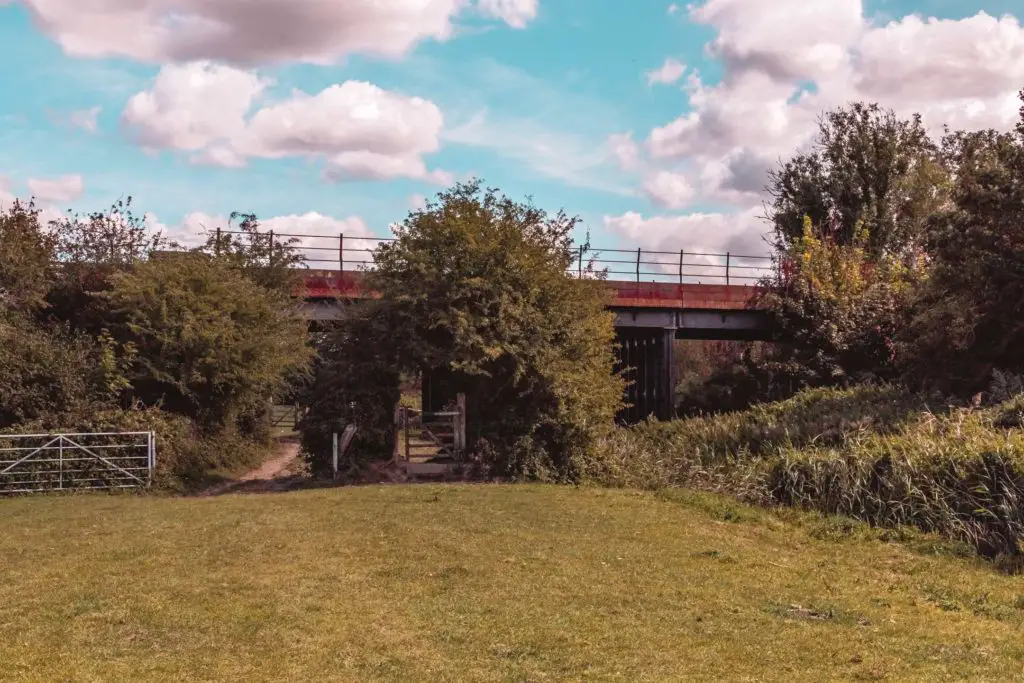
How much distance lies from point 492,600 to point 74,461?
44.8 ft

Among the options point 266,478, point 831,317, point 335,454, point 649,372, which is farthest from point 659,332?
point 335,454

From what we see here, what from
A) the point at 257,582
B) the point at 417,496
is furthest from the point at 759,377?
the point at 257,582

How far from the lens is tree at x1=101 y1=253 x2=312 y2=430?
21.8m

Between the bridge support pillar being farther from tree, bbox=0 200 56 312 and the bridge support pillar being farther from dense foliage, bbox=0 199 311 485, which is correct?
tree, bbox=0 200 56 312

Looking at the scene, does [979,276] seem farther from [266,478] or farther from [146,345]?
[146,345]

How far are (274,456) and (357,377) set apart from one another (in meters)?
11.1

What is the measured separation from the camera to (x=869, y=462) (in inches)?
541

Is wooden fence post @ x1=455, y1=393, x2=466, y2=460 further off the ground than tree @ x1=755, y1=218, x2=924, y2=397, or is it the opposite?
tree @ x1=755, y1=218, x2=924, y2=397

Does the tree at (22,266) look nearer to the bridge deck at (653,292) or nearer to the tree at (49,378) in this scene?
the tree at (49,378)

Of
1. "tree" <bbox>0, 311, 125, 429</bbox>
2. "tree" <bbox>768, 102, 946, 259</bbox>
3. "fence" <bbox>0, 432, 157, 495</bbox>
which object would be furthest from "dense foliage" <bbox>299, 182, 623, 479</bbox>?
"tree" <bbox>768, 102, 946, 259</bbox>

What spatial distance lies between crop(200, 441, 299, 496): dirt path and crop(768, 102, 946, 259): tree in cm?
2422

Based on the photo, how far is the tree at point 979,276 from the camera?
60.2 ft

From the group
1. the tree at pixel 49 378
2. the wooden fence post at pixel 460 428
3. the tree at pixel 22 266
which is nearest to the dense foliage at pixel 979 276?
the wooden fence post at pixel 460 428

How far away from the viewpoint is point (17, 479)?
18.3 m
